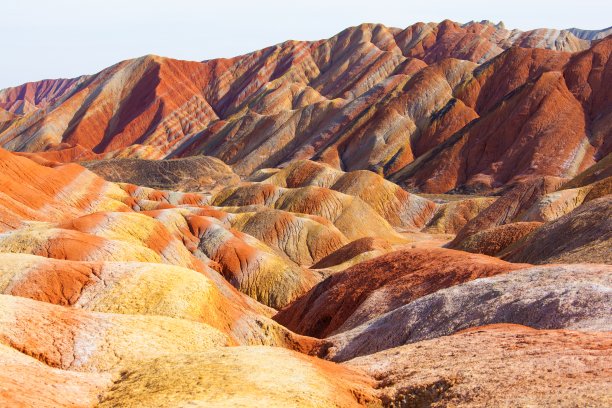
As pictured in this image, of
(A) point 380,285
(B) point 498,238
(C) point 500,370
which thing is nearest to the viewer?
(C) point 500,370

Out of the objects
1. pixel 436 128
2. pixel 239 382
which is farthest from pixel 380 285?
pixel 436 128

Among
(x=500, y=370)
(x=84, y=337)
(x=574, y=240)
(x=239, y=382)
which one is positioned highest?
(x=574, y=240)

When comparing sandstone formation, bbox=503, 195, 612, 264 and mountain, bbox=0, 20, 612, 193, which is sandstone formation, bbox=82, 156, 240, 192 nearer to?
A: mountain, bbox=0, 20, 612, 193

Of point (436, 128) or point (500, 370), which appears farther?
point (436, 128)

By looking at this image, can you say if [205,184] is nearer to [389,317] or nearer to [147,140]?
[147,140]

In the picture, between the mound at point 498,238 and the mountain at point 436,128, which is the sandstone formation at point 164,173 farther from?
the mound at point 498,238

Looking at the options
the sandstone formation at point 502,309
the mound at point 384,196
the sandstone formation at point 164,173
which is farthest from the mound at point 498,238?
the sandstone formation at point 164,173

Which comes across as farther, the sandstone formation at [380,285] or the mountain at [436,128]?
the mountain at [436,128]

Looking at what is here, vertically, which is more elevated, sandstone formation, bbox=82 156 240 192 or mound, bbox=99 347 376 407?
sandstone formation, bbox=82 156 240 192

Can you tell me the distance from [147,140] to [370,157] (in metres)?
82.9

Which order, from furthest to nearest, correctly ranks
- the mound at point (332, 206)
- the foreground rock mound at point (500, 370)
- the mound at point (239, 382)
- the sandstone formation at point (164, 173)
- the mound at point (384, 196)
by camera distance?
the sandstone formation at point (164, 173)
the mound at point (384, 196)
the mound at point (332, 206)
the mound at point (239, 382)
the foreground rock mound at point (500, 370)

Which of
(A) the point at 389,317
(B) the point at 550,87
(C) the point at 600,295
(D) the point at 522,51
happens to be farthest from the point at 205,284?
(D) the point at 522,51

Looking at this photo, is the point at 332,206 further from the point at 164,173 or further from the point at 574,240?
the point at 574,240

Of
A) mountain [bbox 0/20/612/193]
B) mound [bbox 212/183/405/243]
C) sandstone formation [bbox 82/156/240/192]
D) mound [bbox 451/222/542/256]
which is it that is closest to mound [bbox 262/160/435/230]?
mound [bbox 212/183/405/243]
